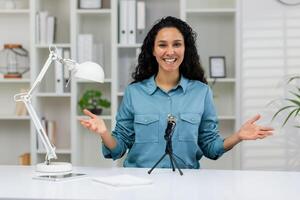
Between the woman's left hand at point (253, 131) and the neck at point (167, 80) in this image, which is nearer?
the woman's left hand at point (253, 131)

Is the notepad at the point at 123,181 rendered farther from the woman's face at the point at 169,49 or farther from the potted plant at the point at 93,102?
the potted plant at the point at 93,102

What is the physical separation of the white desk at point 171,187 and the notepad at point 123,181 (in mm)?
23

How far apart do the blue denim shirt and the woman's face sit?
97 millimetres

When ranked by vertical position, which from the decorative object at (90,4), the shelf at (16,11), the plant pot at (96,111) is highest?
the decorative object at (90,4)

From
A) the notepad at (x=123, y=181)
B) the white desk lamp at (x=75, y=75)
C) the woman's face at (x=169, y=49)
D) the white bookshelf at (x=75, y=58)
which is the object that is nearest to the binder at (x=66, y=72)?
the white bookshelf at (x=75, y=58)

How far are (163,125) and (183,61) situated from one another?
38 centimetres

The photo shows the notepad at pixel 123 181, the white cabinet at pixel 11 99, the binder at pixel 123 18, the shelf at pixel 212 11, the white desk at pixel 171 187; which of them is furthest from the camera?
the white cabinet at pixel 11 99

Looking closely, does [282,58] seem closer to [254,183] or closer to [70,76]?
[70,76]

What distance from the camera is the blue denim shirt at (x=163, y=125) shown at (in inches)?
96.7

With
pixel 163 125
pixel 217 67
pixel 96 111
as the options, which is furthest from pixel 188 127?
pixel 96 111

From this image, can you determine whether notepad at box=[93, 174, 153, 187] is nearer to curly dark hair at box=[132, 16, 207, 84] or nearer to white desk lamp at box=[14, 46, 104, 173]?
white desk lamp at box=[14, 46, 104, 173]

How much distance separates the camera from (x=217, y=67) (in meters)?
3.84

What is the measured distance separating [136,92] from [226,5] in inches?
69.7

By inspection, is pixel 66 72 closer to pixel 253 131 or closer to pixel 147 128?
pixel 147 128
